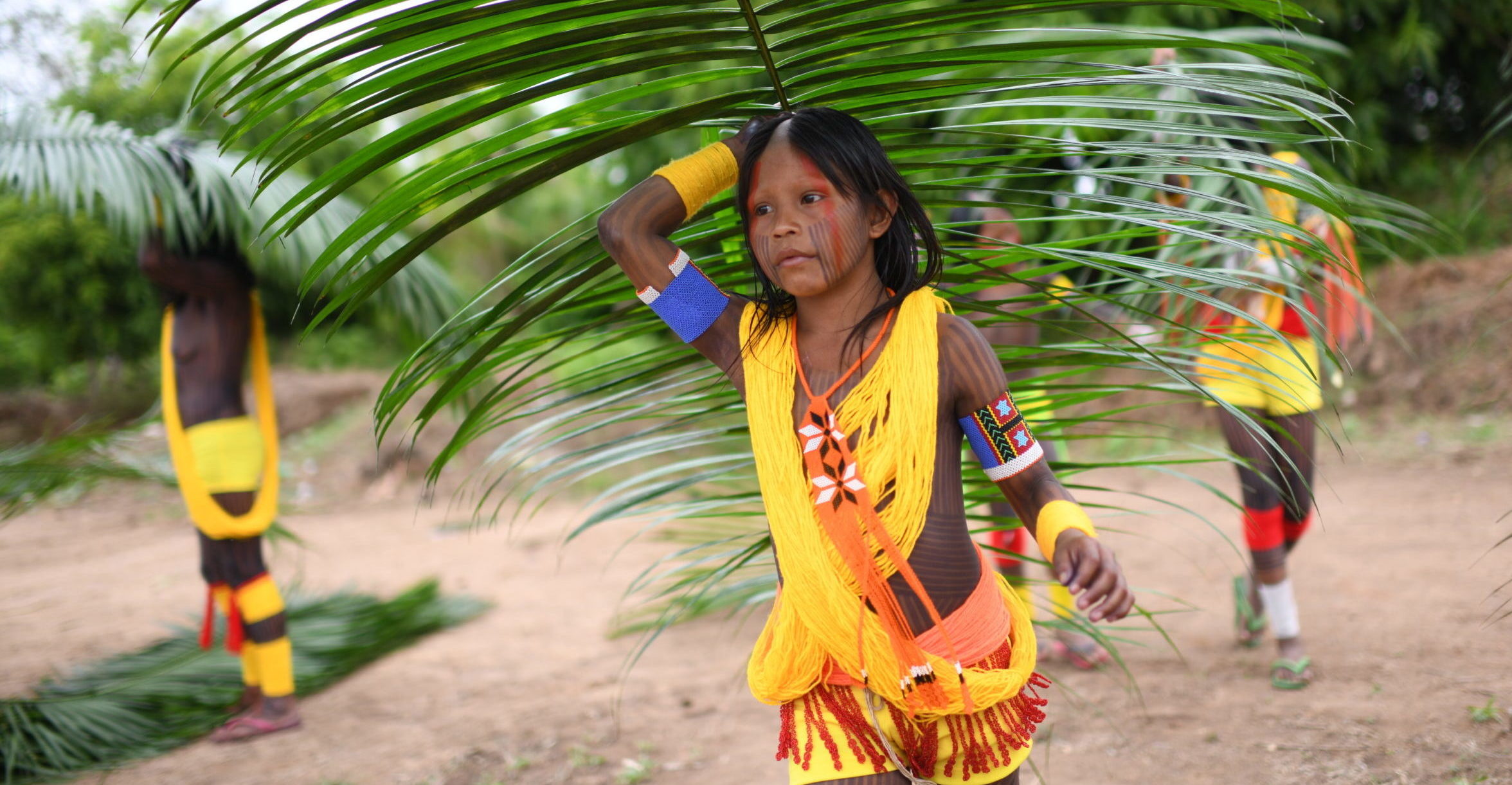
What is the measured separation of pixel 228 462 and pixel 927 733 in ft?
8.53

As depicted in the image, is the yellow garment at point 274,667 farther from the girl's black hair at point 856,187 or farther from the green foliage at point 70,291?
the green foliage at point 70,291

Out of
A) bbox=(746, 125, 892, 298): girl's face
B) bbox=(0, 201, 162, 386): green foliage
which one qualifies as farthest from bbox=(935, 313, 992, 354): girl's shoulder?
bbox=(0, 201, 162, 386): green foliage

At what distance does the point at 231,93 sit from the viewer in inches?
43.8

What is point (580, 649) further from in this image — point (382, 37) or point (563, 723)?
point (382, 37)

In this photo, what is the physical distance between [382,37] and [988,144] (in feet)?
2.58

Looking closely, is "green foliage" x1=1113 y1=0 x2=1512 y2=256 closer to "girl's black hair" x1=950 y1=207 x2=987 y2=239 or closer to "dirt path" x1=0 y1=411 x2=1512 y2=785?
"dirt path" x1=0 y1=411 x2=1512 y2=785

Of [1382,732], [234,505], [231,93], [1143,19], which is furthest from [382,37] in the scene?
[1143,19]

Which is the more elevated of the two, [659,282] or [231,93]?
[231,93]

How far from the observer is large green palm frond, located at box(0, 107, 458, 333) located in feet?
9.29

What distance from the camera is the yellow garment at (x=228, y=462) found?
10.5 feet

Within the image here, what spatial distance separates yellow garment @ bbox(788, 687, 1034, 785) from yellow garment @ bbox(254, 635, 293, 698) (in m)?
2.47

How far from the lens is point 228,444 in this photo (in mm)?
3240

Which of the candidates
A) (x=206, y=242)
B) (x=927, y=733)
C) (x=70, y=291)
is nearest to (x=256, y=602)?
(x=206, y=242)

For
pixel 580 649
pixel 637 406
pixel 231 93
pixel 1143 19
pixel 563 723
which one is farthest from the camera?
pixel 1143 19
